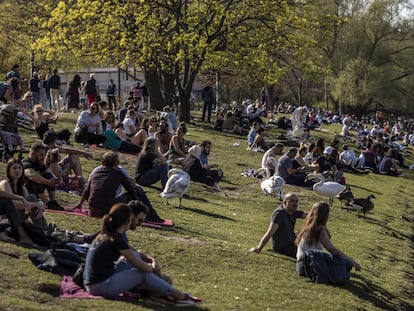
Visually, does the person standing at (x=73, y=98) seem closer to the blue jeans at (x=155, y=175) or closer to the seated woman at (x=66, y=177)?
the blue jeans at (x=155, y=175)

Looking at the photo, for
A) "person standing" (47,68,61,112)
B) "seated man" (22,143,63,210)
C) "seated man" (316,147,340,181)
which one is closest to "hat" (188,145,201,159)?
"seated man" (316,147,340,181)

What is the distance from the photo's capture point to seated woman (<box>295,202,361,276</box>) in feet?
37.3

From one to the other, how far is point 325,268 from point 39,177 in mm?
5327

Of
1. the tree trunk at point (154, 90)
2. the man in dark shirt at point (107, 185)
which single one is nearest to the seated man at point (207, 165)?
the man in dark shirt at point (107, 185)

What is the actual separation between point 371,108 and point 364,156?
50189 mm

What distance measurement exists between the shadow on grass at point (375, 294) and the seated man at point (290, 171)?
8.60 metres

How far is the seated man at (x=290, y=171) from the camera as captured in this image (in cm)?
2102

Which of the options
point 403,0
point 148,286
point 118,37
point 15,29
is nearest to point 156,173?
point 148,286

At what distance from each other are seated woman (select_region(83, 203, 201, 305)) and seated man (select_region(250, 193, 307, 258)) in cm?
358

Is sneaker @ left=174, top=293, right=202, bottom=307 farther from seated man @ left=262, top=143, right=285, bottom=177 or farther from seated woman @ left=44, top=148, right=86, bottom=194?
seated man @ left=262, top=143, right=285, bottom=177

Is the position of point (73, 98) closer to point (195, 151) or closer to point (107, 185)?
point (195, 151)

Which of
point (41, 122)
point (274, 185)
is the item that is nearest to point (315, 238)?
point (274, 185)

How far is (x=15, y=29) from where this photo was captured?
40.8m

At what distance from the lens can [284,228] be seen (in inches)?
496
